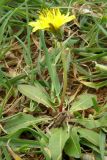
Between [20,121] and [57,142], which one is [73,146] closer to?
[57,142]

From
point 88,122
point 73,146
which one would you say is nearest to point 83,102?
point 88,122

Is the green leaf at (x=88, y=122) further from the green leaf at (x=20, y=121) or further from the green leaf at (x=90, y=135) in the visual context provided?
the green leaf at (x=20, y=121)

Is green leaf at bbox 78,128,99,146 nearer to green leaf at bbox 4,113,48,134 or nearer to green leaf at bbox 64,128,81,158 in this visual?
green leaf at bbox 64,128,81,158

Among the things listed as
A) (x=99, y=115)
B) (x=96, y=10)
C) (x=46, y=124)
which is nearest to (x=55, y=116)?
(x=46, y=124)

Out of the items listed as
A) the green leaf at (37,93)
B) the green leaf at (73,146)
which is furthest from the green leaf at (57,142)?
the green leaf at (37,93)

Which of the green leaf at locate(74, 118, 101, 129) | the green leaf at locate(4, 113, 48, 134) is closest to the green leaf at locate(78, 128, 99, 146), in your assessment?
the green leaf at locate(74, 118, 101, 129)

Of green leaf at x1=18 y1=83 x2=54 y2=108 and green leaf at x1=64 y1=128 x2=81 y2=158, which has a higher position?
green leaf at x1=18 y1=83 x2=54 y2=108
